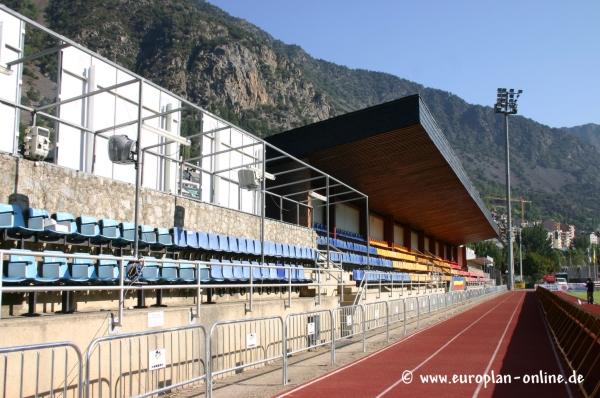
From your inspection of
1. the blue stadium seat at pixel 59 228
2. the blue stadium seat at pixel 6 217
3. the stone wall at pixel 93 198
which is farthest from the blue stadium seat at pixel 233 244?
the blue stadium seat at pixel 6 217

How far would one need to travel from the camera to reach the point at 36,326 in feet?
25.0

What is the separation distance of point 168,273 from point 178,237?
8.89 ft

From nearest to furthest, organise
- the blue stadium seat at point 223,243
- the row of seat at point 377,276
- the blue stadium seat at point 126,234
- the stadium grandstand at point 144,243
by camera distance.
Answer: the stadium grandstand at point 144,243
the blue stadium seat at point 126,234
the blue stadium seat at point 223,243
the row of seat at point 377,276

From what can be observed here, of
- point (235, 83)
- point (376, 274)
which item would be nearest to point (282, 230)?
point (376, 274)

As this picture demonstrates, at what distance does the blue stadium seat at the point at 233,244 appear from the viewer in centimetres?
1844

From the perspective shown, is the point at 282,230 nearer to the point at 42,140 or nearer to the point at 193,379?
the point at 42,140

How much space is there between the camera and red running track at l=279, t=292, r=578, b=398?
1003 cm

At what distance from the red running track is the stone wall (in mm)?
6244

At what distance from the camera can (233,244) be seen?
Result: 18.8 metres

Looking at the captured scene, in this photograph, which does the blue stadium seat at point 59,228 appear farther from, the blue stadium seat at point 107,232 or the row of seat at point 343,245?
the row of seat at point 343,245

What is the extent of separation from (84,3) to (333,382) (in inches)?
5759

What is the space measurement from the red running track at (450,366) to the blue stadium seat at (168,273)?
12.3ft

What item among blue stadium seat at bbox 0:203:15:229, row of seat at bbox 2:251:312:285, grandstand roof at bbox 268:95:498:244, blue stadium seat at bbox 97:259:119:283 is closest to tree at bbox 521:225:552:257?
grandstand roof at bbox 268:95:498:244

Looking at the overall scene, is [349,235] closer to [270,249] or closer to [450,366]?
[270,249]
